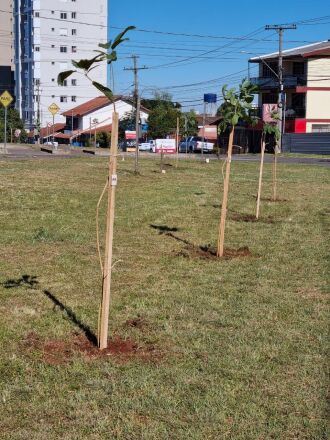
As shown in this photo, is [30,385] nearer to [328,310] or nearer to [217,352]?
[217,352]

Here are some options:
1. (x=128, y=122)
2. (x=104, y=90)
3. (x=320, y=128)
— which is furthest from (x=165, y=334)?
(x=128, y=122)

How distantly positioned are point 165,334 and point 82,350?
778mm

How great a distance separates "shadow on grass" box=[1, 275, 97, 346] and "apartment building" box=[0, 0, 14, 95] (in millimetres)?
116849

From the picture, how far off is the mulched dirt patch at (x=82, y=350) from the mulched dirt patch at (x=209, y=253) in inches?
144

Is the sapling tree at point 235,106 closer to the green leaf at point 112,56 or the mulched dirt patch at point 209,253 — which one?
the mulched dirt patch at point 209,253

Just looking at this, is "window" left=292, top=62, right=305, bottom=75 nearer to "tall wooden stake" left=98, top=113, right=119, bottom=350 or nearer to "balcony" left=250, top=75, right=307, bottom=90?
"balcony" left=250, top=75, right=307, bottom=90

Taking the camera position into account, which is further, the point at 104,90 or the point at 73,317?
the point at 73,317

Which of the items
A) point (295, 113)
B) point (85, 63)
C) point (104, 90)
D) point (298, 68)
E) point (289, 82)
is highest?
point (298, 68)

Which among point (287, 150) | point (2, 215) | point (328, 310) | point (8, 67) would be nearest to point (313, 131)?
point (287, 150)

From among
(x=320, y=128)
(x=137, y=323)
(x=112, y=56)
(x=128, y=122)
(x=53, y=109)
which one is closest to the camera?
(x=112, y=56)

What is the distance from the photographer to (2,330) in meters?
5.66

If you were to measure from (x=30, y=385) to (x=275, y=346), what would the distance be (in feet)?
6.57

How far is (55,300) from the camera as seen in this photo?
21.8 feet

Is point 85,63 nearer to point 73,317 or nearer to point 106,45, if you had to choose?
point 106,45
